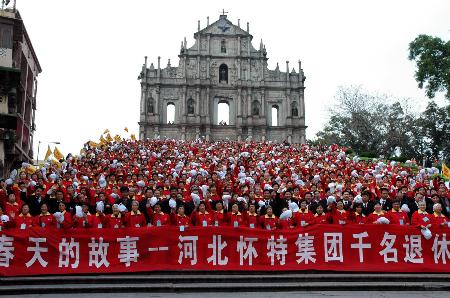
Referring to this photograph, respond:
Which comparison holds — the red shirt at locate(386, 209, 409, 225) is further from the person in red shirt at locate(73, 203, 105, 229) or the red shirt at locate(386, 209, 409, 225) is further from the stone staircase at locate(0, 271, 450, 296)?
the person in red shirt at locate(73, 203, 105, 229)

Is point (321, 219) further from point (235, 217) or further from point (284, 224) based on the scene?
point (235, 217)

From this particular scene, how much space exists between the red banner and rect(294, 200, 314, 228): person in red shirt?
33 cm

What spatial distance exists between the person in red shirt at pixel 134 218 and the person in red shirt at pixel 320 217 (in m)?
3.50

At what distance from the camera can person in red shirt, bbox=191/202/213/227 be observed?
9907 millimetres

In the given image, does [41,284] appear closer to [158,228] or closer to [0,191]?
[158,228]

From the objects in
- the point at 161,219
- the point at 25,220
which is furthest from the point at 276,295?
the point at 25,220

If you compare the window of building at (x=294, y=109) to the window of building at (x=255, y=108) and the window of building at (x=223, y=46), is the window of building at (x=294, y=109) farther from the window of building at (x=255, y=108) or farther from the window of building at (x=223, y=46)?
the window of building at (x=223, y=46)

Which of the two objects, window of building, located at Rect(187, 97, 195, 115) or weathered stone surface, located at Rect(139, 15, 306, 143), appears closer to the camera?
weathered stone surface, located at Rect(139, 15, 306, 143)

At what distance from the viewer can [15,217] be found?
9742 mm

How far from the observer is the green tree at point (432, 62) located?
32.7m

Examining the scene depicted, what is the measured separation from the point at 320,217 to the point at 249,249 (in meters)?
1.69

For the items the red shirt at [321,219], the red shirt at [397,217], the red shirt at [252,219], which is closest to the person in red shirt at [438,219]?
the red shirt at [397,217]

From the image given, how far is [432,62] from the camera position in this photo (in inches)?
1293

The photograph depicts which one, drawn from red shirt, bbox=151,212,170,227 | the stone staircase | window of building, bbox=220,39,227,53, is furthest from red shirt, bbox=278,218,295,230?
window of building, bbox=220,39,227,53
